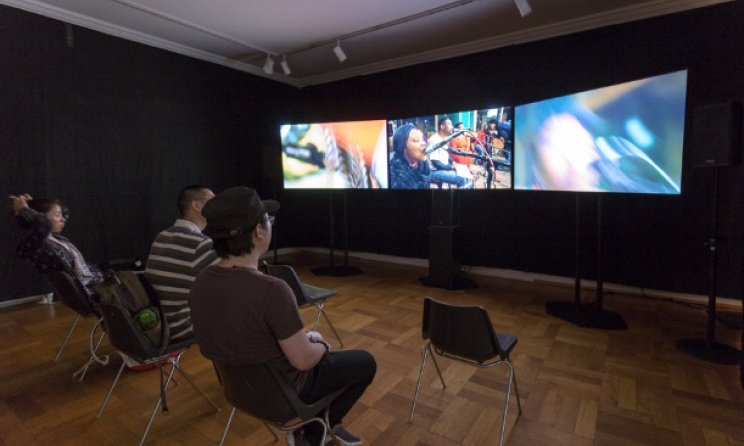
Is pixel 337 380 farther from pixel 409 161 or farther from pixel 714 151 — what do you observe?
pixel 409 161

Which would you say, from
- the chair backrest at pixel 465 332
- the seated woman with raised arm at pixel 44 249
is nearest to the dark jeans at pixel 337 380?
the chair backrest at pixel 465 332

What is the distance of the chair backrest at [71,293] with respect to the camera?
2361mm

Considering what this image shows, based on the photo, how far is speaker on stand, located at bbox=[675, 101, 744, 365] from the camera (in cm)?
257

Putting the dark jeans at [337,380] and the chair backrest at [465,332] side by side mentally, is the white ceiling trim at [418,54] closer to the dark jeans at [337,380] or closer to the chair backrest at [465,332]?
the chair backrest at [465,332]

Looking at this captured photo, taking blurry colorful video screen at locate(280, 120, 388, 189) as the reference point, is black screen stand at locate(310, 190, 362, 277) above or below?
below

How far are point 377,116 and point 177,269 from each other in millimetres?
4139

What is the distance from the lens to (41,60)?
12.6 feet

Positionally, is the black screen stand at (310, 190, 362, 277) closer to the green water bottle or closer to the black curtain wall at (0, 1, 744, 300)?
the black curtain wall at (0, 1, 744, 300)

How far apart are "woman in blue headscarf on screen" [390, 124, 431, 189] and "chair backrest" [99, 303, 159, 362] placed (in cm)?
316

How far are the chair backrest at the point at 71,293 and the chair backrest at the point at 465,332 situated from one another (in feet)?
7.08

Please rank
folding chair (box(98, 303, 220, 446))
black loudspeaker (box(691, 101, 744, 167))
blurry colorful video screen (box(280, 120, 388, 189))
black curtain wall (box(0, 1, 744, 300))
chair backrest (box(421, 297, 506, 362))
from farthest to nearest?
blurry colorful video screen (box(280, 120, 388, 189)), black curtain wall (box(0, 1, 744, 300)), black loudspeaker (box(691, 101, 744, 167)), folding chair (box(98, 303, 220, 446)), chair backrest (box(421, 297, 506, 362))

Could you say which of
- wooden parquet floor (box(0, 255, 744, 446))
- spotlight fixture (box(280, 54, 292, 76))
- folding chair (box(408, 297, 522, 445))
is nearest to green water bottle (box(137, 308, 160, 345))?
wooden parquet floor (box(0, 255, 744, 446))

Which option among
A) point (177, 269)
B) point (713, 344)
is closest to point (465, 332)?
point (177, 269)

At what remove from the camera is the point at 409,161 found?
4.47 metres
